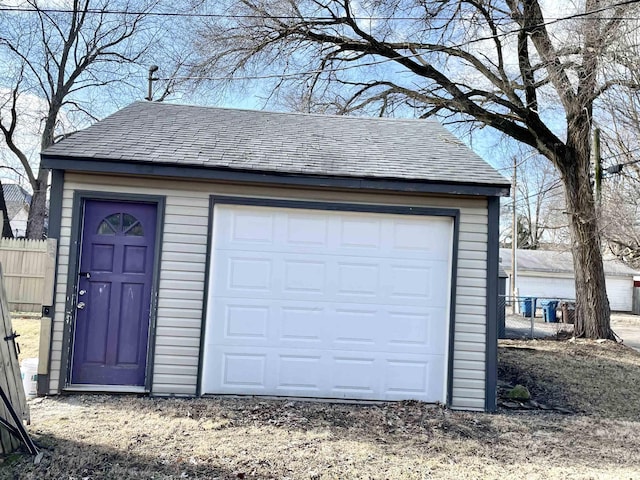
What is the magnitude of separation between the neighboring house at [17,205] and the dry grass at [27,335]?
3055 cm

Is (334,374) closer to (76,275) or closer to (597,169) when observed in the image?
(76,275)

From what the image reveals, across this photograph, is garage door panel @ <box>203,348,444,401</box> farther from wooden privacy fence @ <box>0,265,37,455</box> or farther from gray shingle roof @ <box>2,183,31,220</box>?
gray shingle roof @ <box>2,183,31,220</box>

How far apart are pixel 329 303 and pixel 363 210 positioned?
3.79 feet

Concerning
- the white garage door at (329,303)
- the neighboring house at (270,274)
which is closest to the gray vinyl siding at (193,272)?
the neighboring house at (270,274)

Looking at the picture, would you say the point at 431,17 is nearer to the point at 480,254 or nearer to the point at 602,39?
the point at 602,39

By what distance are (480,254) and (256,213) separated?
2659 millimetres

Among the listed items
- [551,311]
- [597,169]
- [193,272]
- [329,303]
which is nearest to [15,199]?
[551,311]

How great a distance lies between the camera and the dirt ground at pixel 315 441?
3875 millimetres

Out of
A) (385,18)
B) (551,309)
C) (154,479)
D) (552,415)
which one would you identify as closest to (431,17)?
(385,18)

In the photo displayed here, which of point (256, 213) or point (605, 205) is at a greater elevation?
point (605, 205)

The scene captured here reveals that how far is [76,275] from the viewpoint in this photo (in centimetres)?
558

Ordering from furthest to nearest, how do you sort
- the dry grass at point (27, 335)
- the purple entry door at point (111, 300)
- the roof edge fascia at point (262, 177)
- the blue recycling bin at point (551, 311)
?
the blue recycling bin at point (551, 311)
the dry grass at point (27, 335)
the purple entry door at point (111, 300)
the roof edge fascia at point (262, 177)

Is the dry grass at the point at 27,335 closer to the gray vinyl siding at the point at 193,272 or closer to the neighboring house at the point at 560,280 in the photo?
the gray vinyl siding at the point at 193,272

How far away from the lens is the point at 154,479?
3.63 meters
